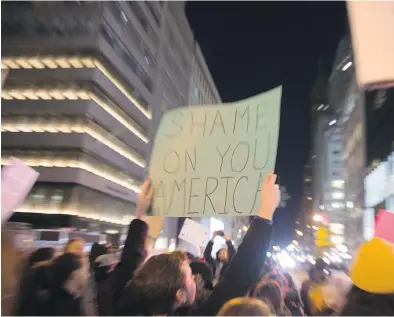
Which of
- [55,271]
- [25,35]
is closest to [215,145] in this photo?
[55,271]

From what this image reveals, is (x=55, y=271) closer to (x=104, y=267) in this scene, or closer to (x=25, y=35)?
(x=104, y=267)

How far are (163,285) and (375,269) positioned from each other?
1071 millimetres

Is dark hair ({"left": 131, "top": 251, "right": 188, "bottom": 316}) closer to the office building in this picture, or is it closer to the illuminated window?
the office building

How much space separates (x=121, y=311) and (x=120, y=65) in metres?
45.5

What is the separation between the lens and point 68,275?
2953mm

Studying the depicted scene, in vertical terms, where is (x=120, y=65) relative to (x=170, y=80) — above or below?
below

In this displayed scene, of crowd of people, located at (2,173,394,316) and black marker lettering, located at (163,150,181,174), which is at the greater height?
black marker lettering, located at (163,150,181,174)

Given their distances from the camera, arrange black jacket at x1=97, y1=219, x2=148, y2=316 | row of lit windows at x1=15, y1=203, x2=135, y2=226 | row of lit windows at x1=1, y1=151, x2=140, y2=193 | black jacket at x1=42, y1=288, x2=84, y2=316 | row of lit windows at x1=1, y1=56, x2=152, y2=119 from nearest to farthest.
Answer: black jacket at x1=42, y1=288, x2=84, y2=316, black jacket at x1=97, y1=219, x2=148, y2=316, row of lit windows at x1=15, y1=203, x2=135, y2=226, row of lit windows at x1=1, y1=151, x2=140, y2=193, row of lit windows at x1=1, y1=56, x2=152, y2=119

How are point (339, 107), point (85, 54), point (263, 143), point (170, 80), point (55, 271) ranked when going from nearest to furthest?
point (55, 271) < point (263, 143) < point (85, 54) < point (170, 80) < point (339, 107)

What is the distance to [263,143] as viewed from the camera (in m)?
3.25

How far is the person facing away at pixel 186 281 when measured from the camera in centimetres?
233

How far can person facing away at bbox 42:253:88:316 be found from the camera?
9.39 ft

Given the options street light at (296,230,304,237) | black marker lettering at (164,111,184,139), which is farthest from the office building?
street light at (296,230,304,237)

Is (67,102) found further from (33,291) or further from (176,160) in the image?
A: (33,291)
